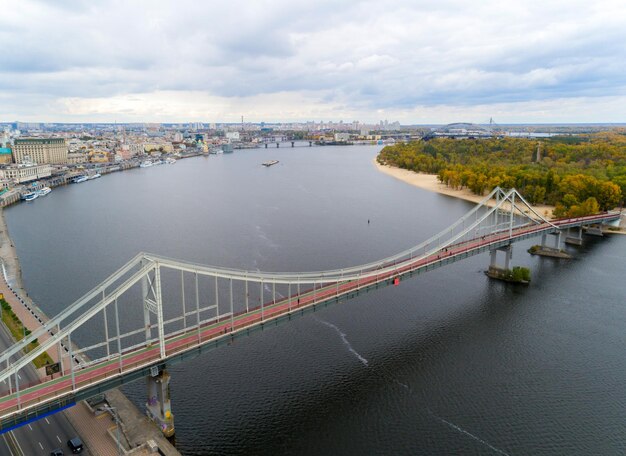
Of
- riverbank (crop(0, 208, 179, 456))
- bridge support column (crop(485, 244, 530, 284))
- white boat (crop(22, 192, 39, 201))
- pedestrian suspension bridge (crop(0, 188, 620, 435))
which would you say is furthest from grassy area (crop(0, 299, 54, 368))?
white boat (crop(22, 192, 39, 201))

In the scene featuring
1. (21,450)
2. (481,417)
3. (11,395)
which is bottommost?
(481,417)

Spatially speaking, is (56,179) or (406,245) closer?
(406,245)

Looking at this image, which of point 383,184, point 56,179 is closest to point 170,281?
point 383,184

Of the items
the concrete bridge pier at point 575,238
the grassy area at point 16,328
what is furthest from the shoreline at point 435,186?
the grassy area at point 16,328

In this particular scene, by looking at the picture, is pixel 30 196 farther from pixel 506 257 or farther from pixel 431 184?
pixel 506 257

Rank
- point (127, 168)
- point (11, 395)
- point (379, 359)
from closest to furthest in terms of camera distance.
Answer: point (11, 395), point (379, 359), point (127, 168)

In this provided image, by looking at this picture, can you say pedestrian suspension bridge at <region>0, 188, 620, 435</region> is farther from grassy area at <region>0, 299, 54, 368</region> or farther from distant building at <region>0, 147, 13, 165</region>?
distant building at <region>0, 147, 13, 165</region>

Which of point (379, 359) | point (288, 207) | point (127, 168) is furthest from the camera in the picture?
point (127, 168)

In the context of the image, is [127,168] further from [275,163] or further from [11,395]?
[11,395]
